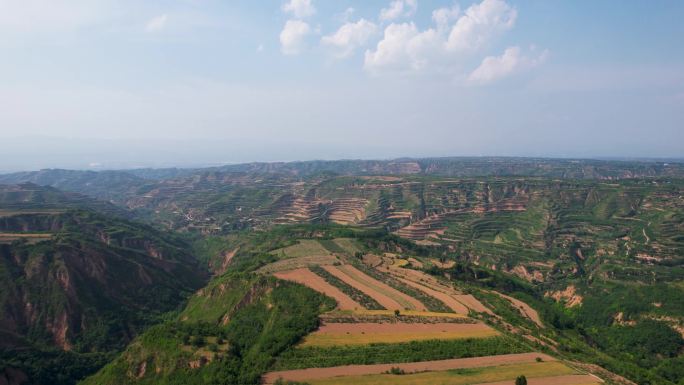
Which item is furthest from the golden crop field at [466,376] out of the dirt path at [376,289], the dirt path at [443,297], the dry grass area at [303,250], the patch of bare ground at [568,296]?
the patch of bare ground at [568,296]

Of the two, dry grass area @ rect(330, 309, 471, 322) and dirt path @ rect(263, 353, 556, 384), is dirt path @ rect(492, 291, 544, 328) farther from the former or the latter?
dirt path @ rect(263, 353, 556, 384)

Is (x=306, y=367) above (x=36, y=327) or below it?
above

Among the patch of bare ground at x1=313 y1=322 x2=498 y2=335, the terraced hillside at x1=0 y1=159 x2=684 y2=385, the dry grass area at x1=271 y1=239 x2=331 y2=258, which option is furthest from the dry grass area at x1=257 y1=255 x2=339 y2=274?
the patch of bare ground at x1=313 y1=322 x2=498 y2=335

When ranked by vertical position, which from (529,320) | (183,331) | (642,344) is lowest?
(642,344)

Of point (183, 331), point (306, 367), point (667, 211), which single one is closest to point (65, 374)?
point (183, 331)

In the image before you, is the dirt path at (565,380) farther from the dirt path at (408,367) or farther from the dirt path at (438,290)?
the dirt path at (438,290)

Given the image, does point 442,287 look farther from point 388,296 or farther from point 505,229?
point 505,229

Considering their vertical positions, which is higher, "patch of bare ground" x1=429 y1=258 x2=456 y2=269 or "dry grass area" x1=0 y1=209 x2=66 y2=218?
"dry grass area" x1=0 y1=209 x2=66 y2=218
